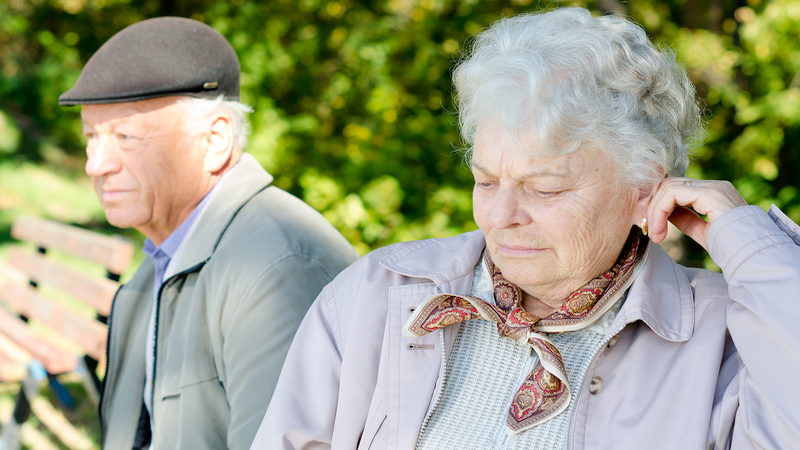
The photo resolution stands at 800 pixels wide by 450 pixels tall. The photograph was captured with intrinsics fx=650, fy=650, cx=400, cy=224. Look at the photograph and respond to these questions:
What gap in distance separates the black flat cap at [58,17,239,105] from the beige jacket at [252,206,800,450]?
3.12 feet

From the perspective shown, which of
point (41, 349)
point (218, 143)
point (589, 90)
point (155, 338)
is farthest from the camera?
point (41, 349)

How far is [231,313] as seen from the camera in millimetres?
1976

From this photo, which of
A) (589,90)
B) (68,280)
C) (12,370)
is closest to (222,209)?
(589,90)

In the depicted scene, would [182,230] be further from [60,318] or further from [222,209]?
[60,318]

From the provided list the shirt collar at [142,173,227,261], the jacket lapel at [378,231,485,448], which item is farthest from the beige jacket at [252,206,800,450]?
the shirt collar at [142,173,227,261]

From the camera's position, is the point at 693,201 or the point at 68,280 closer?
the point at 693,201

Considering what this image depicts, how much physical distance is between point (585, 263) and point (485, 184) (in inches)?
12.2

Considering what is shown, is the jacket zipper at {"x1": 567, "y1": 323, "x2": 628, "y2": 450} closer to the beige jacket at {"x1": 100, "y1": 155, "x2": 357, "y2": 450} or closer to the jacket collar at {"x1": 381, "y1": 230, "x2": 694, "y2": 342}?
the jacket collar at {"x1": 381, "y1": 230, "x2": 694, "y2": 342}

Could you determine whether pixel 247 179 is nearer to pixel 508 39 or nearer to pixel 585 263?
pixel 508 39

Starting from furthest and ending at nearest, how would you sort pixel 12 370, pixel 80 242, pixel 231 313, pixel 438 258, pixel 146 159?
pixel 80 242
pixel 12 370
pixel 146 159
pixel 231 313
pixel 438 258

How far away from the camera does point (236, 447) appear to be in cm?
185

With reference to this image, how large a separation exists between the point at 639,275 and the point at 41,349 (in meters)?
2.82

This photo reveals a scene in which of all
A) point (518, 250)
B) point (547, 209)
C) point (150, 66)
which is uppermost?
point (150, 66)

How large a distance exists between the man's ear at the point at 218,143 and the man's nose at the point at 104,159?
0.30m
